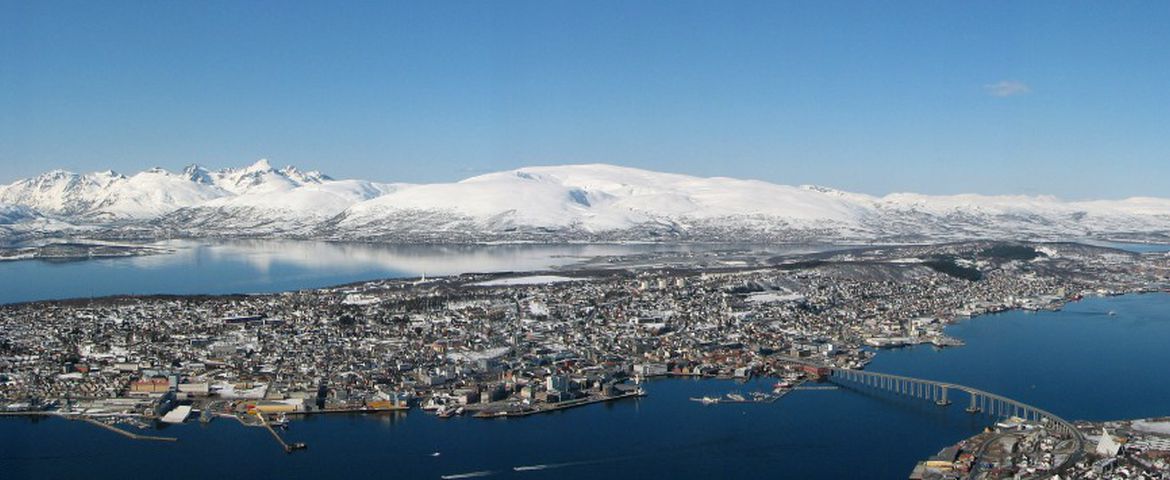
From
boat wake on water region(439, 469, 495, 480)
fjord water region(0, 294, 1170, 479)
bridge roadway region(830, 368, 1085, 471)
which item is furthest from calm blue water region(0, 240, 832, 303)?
boat wake on water region(439, 469, 495, 480)

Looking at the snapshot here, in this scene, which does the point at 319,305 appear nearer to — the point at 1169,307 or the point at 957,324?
the point at 957,324

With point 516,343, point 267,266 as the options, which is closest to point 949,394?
point 516,343

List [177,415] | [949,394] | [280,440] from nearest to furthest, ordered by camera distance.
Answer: [280,440] < [177,415] < [949,394]

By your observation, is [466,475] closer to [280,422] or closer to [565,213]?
[280,422]

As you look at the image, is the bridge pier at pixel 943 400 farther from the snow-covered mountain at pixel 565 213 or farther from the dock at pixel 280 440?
the snow-covered mountain at pixel 565 213

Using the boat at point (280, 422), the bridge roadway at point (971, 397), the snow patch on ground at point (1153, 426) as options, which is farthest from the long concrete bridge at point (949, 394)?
the boat at point (280, 422)

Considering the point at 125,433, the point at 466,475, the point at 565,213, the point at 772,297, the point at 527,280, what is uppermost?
the point at 565,213
